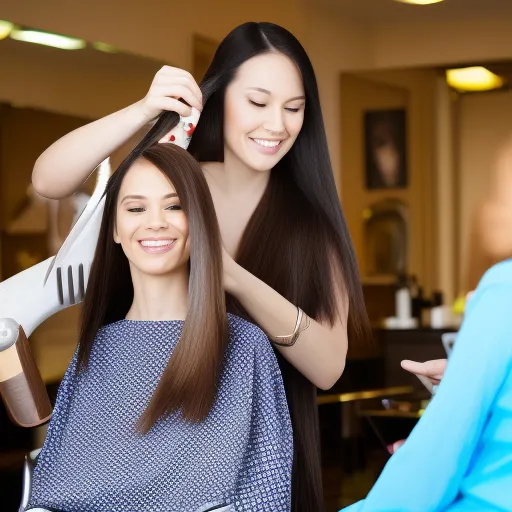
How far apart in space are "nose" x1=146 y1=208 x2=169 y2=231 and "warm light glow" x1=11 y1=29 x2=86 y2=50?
93.3 inches

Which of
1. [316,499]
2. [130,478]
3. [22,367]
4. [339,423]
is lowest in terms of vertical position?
[339,423]

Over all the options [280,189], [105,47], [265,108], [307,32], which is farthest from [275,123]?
[307,32]

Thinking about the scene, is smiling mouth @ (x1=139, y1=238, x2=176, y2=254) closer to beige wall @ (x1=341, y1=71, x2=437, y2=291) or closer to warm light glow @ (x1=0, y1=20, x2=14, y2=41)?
warm light glow @ (x1=0, y1=20, x2=14, y2=41)

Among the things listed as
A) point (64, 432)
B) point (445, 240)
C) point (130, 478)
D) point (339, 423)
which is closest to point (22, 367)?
point (64, 432)

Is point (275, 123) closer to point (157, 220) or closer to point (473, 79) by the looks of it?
point (157, 220)

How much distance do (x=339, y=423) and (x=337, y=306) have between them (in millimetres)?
3587

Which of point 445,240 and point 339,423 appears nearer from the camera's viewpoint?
point 339,423

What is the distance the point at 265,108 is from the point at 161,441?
65cm

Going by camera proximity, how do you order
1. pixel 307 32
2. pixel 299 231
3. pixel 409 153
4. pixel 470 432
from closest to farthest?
1. pixel 470 432
2. pixel 299 231
3. pixel 307 32
4. pixel 409 153

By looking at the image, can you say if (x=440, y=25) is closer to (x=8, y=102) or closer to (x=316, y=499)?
(x=8, y=102)

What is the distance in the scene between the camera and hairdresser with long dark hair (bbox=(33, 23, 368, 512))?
173 centimetres

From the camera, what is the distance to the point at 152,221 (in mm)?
1597

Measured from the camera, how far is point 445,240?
576 cm


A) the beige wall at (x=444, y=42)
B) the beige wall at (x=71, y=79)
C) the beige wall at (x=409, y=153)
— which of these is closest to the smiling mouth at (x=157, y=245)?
the beige wall at (x=71, y=79)
